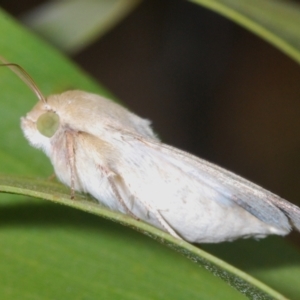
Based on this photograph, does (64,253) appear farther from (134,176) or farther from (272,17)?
(272,17)

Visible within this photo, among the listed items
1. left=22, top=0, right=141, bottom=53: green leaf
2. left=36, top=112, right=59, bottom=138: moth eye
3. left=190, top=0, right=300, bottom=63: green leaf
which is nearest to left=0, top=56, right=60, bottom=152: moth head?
left=36, top=112, right=59, bottom=138: moth eye

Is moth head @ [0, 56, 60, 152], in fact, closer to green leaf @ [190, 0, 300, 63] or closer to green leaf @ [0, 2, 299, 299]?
green leaf @ [0, 2, 299, 299]

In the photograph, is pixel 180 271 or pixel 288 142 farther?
pixel 288 142

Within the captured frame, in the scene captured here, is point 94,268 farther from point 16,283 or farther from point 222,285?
point 222,285

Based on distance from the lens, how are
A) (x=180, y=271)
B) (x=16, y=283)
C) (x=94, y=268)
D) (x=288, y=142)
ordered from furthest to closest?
(x=288, y=142)
(x=180, y=271)
(x=94, y=268)
(x=16, y=283)

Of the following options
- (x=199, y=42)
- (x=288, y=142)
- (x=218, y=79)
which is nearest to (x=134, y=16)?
(x=199, y=42)

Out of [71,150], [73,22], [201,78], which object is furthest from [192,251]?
[201,78]
